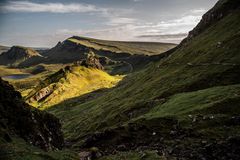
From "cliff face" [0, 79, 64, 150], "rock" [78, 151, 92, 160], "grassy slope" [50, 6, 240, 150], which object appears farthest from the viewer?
"grassy slope" [50, 6, 240, 150]

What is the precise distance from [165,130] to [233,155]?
16206mm

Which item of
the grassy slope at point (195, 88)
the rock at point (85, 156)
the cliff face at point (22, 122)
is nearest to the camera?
the rock at point (85, 156)

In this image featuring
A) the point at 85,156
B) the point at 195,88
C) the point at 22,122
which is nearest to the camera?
the point at 85,156

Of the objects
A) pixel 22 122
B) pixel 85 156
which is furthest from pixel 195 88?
pixel 22 122

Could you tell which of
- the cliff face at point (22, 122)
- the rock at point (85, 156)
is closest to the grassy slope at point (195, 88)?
the rock at point (85, 156)

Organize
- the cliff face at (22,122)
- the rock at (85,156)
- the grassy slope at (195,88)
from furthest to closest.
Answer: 1. the grassy slope at (195,88)
2. the cliff face at (22,122)
3. the rock at (85,156)

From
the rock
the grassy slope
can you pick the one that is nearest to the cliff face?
the rock

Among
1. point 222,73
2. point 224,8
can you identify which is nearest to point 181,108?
point 222,73

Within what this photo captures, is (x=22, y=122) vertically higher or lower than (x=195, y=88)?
higher

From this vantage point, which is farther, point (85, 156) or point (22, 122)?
point (22, 122)

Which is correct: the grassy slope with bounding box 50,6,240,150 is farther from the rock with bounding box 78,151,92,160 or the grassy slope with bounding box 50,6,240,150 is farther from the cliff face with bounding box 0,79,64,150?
the cliff face with bounding box 0,79,64,150

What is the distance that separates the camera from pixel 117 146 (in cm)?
5197

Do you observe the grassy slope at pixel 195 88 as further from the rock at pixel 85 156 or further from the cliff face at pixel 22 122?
the cliff face at pixel 22 122

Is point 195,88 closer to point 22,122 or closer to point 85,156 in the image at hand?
point 85,156
